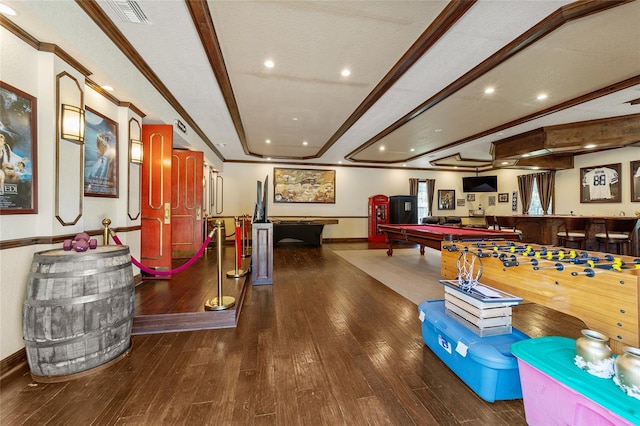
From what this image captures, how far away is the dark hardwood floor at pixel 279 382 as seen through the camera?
5.10ft

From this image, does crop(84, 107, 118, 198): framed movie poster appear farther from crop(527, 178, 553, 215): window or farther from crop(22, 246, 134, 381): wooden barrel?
crop(527, 178, 553, 215): window

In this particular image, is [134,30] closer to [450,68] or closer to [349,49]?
[349,49]

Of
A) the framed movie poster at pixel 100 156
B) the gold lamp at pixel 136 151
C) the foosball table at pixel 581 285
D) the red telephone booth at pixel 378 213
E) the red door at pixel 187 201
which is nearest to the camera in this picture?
the foosball table at pixel 581 285

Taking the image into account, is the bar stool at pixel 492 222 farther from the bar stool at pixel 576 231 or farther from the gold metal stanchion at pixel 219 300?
the gold metal stanchion at pixel 219 300

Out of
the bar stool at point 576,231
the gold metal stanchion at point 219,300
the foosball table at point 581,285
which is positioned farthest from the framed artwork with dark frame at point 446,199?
the gold metal stanchion at point 219,300

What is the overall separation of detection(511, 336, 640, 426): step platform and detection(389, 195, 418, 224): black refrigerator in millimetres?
8152


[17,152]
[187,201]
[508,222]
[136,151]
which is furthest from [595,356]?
[508,222]

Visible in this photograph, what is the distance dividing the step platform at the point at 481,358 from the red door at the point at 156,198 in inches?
157

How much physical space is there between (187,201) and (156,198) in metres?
1.46

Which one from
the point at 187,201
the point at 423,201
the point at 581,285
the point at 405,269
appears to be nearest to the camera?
the point at 581,285

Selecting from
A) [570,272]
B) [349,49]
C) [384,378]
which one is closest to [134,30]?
[349,49]

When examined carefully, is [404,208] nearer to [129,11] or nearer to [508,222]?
[508,222]

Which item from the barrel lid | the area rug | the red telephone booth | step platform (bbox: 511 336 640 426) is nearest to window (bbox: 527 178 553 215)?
the area rug

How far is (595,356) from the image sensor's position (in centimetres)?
119
